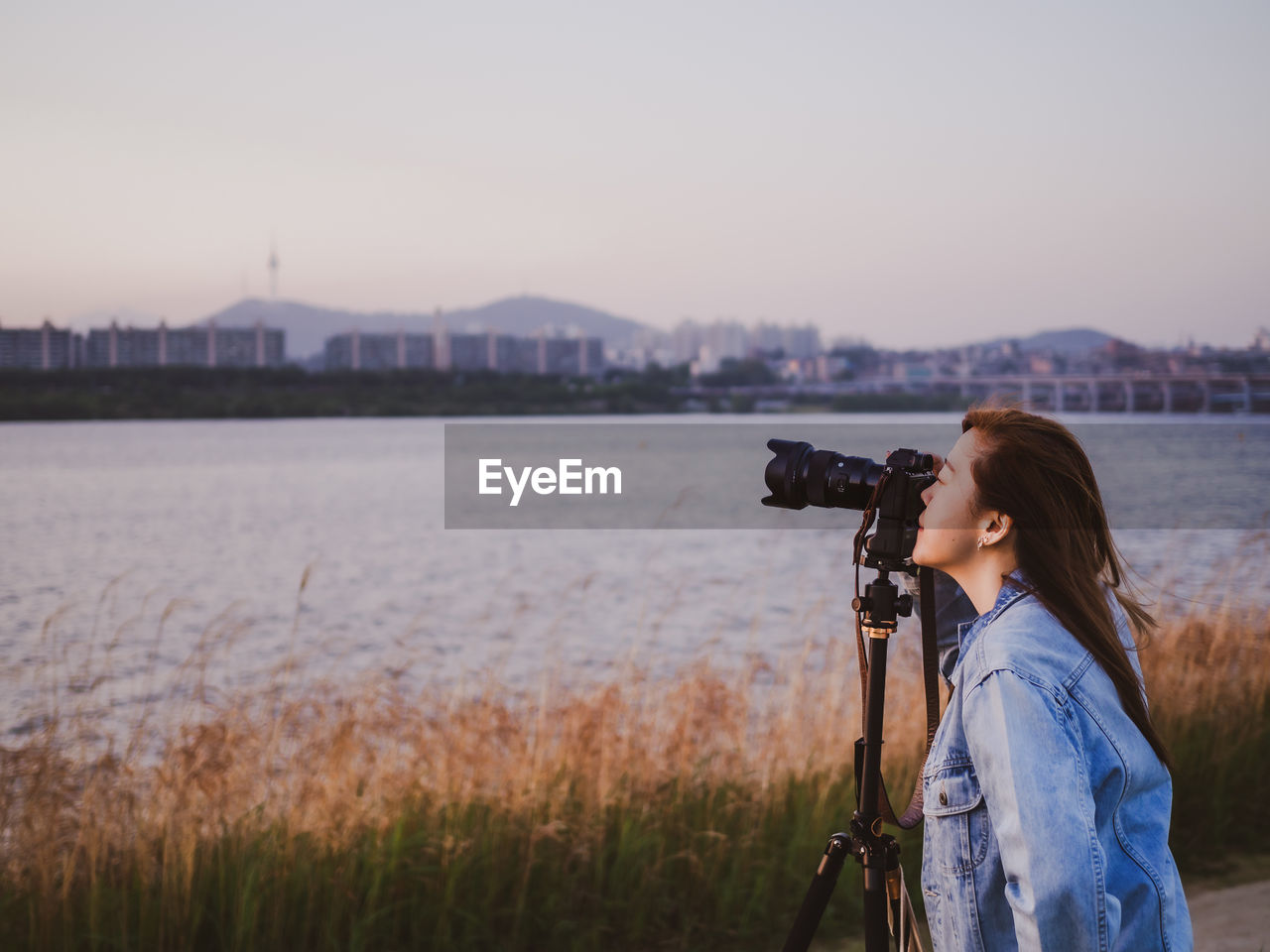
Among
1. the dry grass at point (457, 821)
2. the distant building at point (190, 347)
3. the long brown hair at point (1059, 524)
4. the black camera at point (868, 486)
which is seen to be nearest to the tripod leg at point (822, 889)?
the black camera at point (868, 486)

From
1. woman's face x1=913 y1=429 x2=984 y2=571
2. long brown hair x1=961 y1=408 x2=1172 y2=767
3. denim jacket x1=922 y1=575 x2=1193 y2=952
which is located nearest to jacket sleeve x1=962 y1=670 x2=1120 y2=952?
denim jacket x1=922 y1=575 x2=1193 y2=952

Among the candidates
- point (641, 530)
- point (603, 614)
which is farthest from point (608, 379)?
point (603, 614)

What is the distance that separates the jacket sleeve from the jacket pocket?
82 mm

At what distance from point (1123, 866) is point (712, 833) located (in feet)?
6.70

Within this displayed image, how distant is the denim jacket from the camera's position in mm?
1041

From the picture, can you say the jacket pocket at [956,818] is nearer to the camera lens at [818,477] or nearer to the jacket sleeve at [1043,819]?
the jacket sleeve at [1043,819]

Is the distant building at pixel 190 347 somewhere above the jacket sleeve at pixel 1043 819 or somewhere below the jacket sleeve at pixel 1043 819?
above

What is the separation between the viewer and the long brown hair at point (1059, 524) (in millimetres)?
1188

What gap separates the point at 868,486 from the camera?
5.30 feet

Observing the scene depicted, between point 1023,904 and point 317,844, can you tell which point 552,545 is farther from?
point 1023,904

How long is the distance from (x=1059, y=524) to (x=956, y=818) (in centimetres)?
37

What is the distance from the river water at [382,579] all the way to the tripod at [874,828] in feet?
4.15

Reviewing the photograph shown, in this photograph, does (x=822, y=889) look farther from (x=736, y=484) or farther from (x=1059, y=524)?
(x=736, y=484)

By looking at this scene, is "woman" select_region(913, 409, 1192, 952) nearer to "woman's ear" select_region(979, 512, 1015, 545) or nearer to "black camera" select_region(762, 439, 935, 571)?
"woman's ear" select_region(979, 512, 1015, 545)
